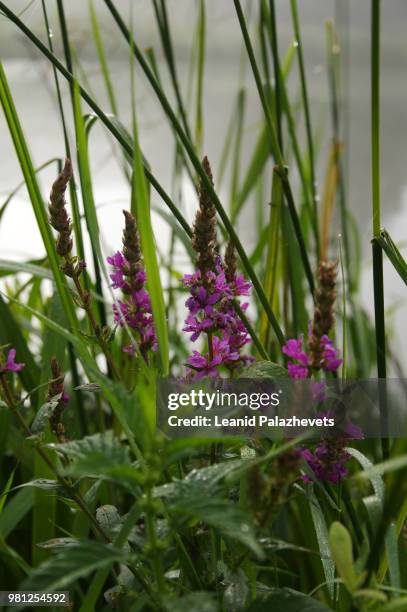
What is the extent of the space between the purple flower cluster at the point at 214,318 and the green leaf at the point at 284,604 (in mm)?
105

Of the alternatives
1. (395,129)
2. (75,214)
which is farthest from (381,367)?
(395,129)

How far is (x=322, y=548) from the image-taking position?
14.5 inches

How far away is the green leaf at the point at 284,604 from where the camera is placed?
0.28 metres

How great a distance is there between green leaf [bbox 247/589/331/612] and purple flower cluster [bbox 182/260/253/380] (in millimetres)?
105

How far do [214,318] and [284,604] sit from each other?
134 millimetres

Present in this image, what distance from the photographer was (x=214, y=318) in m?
0.35

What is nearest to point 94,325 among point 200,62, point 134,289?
point 134,289

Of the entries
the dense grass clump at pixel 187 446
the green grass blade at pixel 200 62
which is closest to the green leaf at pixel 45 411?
the dense grass clump at pixel 187 446

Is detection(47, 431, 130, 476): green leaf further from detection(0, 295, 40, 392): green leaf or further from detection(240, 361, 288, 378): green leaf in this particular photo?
detection(0, 295, 40, 392): green leaf

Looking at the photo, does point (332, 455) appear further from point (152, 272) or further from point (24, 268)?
point (24, 268)

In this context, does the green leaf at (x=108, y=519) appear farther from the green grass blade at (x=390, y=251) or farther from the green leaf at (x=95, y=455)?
the green grass blade at (x=390, y=251)

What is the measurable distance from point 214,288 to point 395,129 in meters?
1.79

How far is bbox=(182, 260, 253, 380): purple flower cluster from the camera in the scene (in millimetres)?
344

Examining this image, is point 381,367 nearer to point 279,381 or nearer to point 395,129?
point 279,381
